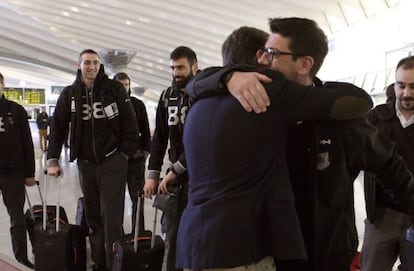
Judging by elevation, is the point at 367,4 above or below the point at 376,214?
above

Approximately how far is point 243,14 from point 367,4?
18.2ft

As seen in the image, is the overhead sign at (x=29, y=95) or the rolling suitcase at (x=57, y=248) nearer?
the rolling suitcase at (x=57, y=248)

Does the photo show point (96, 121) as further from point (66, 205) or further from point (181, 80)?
point (66, 205)

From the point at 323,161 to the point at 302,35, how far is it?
1.41ft

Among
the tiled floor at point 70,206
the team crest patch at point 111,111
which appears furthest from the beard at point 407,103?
the tiled floor at point 70,206

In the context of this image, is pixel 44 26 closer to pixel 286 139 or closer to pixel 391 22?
pixel 391 22

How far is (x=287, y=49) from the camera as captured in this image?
1542 mm

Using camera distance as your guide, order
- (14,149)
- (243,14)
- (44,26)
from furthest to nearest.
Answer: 1. (44,26)
2. (243,14)
3. (14,149)

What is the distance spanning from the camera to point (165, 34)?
2189 centimetres

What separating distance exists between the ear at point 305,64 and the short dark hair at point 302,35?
0.5 inches

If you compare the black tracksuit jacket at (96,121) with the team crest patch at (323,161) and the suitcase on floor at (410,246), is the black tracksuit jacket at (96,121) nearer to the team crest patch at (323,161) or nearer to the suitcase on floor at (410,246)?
the suitcase on floor at (410,246)

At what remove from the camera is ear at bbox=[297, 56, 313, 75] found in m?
1.55

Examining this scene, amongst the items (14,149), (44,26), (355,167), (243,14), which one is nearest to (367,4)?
(243,14)

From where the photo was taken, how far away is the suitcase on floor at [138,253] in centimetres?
329
